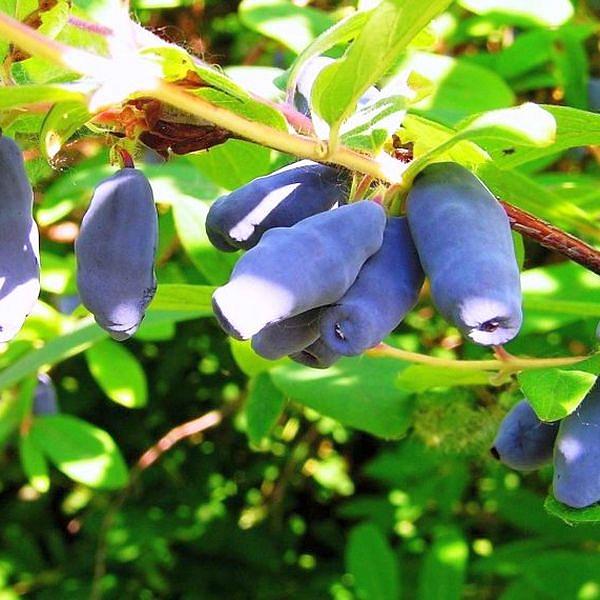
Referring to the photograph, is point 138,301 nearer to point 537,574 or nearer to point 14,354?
point 14,354

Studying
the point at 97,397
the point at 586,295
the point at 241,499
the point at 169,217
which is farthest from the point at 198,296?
the point at 241,499

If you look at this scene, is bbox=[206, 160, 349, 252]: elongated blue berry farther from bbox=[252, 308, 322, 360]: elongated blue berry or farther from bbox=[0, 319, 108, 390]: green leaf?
bbox=[0, 319, 108, 390]: green leaf

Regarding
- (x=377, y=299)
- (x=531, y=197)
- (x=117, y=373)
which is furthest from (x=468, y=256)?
(x=117, y=373)

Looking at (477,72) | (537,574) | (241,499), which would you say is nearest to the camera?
(477,72)

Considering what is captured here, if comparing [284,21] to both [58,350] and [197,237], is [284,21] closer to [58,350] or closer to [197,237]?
[197,237]

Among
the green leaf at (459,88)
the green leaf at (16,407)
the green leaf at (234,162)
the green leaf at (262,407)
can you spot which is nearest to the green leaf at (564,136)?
the green leaf at (234,162)

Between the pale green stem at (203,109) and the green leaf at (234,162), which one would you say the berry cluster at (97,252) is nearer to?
the pale green stem at (203,109)
